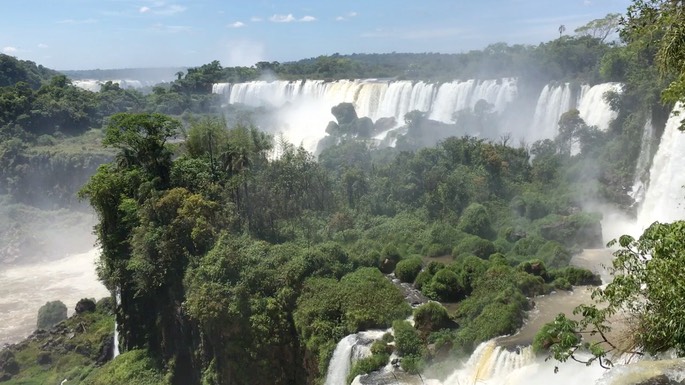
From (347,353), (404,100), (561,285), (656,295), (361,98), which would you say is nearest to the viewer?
(656,295)

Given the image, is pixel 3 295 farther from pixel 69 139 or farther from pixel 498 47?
pixel 498 47

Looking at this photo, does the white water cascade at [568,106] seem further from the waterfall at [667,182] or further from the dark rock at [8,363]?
the dark rock at [8,363]

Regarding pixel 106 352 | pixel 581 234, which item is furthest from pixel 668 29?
pixel 106 352

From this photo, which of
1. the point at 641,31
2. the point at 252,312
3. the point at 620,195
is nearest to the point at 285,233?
the point at 252,312

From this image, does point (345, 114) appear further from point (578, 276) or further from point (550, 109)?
point (578, 276)

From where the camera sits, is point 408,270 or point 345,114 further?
point 345,114
